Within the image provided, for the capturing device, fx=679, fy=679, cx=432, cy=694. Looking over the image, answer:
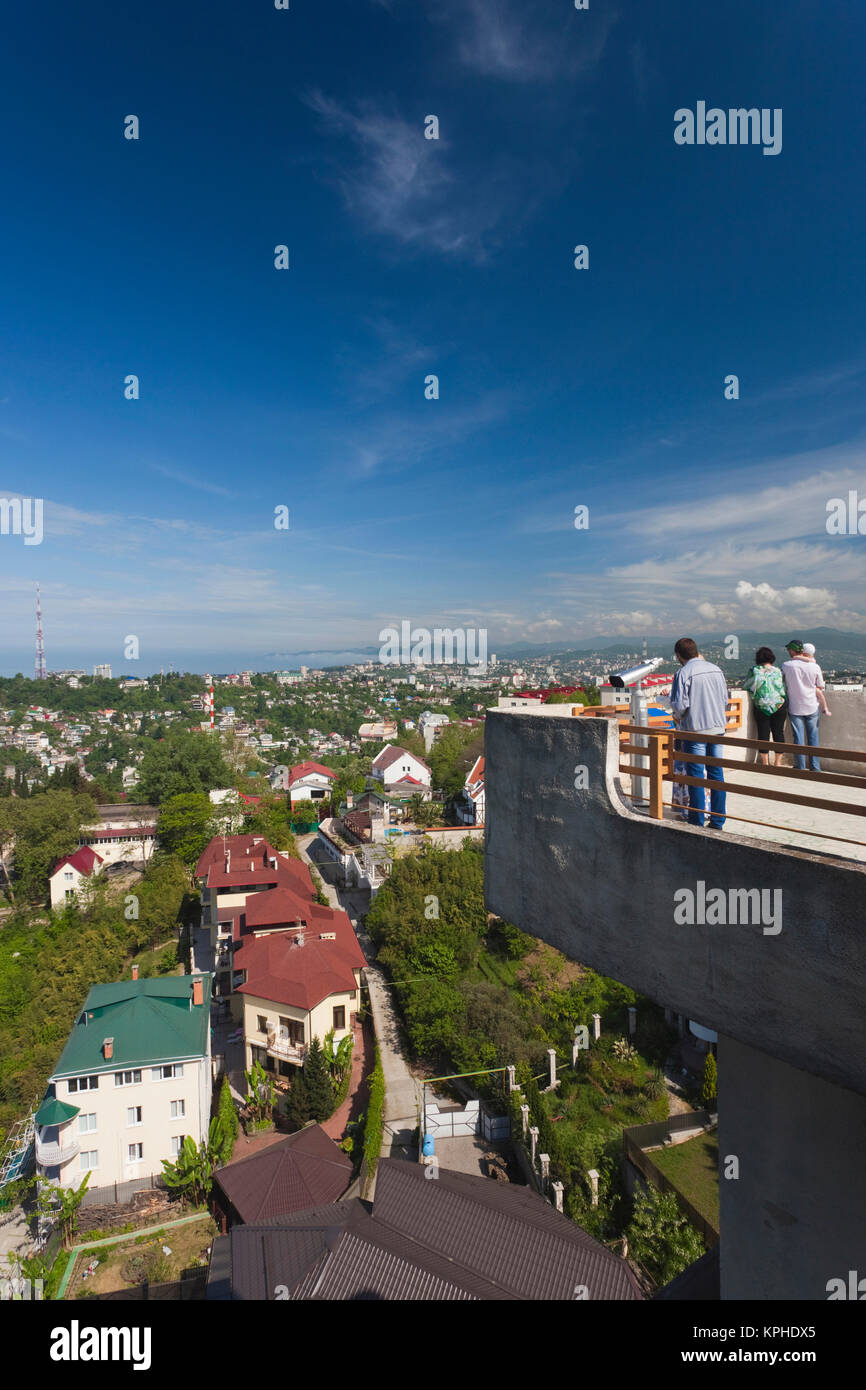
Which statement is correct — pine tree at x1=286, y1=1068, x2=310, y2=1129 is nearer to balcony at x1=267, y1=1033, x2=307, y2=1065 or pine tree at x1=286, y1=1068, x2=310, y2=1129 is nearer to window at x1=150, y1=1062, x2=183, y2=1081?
balcony at x1=267, y1=1033, x2=307, y2=1065

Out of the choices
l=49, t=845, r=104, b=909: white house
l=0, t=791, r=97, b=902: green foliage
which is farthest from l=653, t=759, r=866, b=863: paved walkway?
l=0, t=791, r=97, b=902: green foliage

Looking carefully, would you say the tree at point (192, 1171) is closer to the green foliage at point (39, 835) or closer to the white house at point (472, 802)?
the white house at point (472, 802)

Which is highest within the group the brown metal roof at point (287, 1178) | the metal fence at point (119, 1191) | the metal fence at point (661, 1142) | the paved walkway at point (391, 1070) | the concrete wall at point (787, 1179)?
the concrete wall at point (787, 1179)

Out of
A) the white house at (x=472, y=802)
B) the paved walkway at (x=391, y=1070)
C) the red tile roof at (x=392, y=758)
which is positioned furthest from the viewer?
the red tile roof at (x=392, y=758)

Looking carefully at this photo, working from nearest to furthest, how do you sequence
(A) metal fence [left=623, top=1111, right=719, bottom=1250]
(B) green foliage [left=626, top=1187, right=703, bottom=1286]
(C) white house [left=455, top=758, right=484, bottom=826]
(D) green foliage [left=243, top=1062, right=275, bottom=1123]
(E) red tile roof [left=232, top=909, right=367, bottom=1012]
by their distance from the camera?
(B) green foliage [left=626, top=1187, right=703, bottom=1286] → (A) metal fence [left=623, top=1111, right=719, bottom=1250] → (D) green foliage [left=243, top=1062, right=275, bottom=1123] → (E) red tile roof [left=232, top=909, right=367, bottom=1012] → (C) white house [left=455, top=758, right=484, bottom=826]

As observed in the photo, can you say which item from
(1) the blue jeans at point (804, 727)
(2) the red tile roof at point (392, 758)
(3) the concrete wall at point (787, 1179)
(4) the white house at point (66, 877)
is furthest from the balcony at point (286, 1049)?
(2) the red tile roof at point (392, 758)

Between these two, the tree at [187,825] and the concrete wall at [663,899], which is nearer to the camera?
the concrete wall at [663,899]

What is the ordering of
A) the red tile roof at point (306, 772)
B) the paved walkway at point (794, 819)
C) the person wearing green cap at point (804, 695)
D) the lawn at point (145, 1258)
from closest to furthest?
the paved walkway at point (794, 819), the person wearing green cap at point (804, 695), the lawn at point (145, 1258), the red tile roof at point (306, 772)
